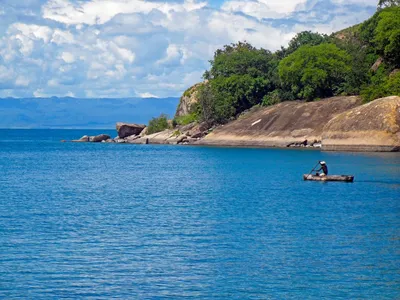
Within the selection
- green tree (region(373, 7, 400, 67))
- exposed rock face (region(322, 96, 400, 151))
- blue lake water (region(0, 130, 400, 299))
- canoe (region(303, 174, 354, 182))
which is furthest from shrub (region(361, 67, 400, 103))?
canoe (region(303, 174, 354, 182))

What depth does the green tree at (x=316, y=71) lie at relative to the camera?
11838 centimetres

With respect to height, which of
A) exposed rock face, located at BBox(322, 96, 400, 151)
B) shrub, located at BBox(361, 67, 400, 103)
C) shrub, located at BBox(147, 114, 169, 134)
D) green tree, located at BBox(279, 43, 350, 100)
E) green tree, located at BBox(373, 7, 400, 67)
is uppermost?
green tree, located at BBox(373, 7, 400, 67)

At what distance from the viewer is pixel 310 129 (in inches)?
4370

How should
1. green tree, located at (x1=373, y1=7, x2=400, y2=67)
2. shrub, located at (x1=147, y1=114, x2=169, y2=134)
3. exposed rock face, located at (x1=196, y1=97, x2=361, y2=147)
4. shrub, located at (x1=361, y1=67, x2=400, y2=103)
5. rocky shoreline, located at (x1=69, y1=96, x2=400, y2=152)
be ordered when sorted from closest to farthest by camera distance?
rocky shoreline, located at (x1=69, y1=96, x2=400, y2=152), shrub, located at (x1=361, y1=67, x2=400, y2=103), exposed rock face, located at (x1=196, y1=97, x2=361, y2=147), green tree, located at (x1=373, y1=7, x2=400, y2=67), shrub, located at (x1=147, y1=114, x2=169, y2=134)

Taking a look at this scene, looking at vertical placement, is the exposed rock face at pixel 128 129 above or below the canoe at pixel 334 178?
above

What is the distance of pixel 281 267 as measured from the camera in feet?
99.6

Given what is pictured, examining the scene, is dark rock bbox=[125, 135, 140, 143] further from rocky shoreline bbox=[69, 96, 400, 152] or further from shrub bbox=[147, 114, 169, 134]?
rocky shoreline bbox=[69, 96, 400, 152]

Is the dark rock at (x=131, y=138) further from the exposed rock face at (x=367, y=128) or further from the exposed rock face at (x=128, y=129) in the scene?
the exposed rock face at (x=367, y=128)

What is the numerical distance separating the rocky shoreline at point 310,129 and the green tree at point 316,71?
295 cm

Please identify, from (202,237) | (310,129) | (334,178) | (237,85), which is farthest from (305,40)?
(202,237)

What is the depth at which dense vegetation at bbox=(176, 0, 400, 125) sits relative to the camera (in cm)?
11450

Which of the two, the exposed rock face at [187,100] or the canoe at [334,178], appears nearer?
the canoe at [334,178]

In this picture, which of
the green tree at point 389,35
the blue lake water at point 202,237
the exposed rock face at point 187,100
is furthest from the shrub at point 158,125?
the blue lake water at point 202,237

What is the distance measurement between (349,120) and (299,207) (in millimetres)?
53564
